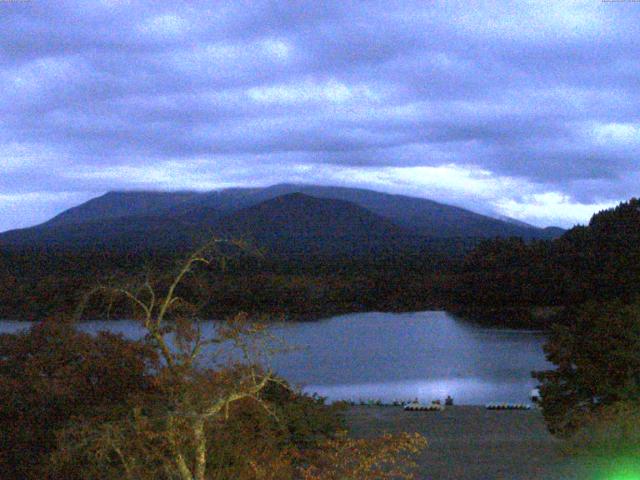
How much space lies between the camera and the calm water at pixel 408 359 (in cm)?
3391

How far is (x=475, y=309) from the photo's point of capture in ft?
208

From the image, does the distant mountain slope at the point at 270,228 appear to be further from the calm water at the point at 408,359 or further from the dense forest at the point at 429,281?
the calm water at the point at 408,359

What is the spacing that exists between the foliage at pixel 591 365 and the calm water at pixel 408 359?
450 inches

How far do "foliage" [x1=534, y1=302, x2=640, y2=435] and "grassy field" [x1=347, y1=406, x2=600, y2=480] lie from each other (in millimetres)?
837

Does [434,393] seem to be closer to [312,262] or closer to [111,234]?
[312,262]

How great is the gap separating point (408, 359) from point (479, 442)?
25874 mm

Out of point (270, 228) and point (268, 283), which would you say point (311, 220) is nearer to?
point (270, 228)

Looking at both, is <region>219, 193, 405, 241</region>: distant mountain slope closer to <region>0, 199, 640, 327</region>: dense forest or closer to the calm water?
<region>0, 199, 640, 327</region>: dense forest

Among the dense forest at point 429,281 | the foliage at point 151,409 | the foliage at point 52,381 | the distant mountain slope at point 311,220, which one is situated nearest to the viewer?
the foliage at point 151,409

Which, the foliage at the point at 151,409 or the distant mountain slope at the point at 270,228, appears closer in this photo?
the foliage at the point at 151,409

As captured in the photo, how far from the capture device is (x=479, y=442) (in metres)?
17.7

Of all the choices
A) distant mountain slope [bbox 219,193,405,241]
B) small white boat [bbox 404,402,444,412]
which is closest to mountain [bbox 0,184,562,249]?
distant mountain slope [bbox 219,193,405,241]

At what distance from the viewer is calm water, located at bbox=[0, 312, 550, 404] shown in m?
33.9

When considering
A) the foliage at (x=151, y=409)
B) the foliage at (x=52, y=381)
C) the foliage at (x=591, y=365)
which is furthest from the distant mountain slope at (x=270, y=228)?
the foliage at (x=151, y=409)
